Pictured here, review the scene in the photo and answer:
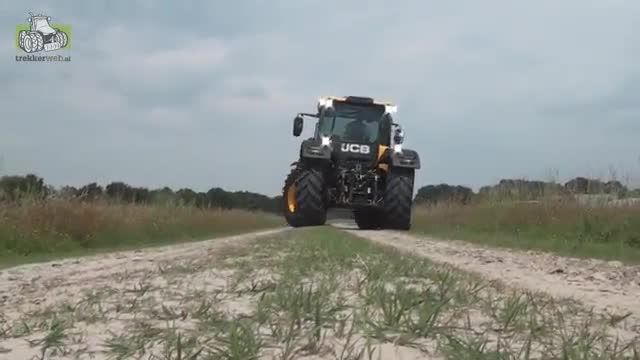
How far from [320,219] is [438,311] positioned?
495 inches

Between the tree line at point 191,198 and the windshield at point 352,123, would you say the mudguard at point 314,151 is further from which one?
the tree line at point 191,198

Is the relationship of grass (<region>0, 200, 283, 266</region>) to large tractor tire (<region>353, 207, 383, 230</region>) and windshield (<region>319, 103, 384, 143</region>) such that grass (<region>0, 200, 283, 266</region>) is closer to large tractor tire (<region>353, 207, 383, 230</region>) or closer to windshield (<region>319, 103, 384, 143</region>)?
large tractor tire (<region>353, 207, 383, 230</region>)

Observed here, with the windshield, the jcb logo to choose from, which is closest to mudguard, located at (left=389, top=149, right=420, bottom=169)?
the jcb logo

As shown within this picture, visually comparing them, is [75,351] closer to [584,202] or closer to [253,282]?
[253,282]

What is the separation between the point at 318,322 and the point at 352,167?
12672mm

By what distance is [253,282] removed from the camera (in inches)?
153

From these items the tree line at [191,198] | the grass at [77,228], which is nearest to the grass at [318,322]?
the grass at [77,228]

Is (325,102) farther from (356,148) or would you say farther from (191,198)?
(191,198)

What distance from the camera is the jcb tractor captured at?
1481cm

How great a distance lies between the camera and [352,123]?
16.0 metres

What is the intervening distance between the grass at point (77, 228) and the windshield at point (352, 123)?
15.8 feet

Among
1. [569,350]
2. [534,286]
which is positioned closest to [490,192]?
[534,286]

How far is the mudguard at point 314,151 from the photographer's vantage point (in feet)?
47.4

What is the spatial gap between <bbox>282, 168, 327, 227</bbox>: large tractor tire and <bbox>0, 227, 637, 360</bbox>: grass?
34.9ft
